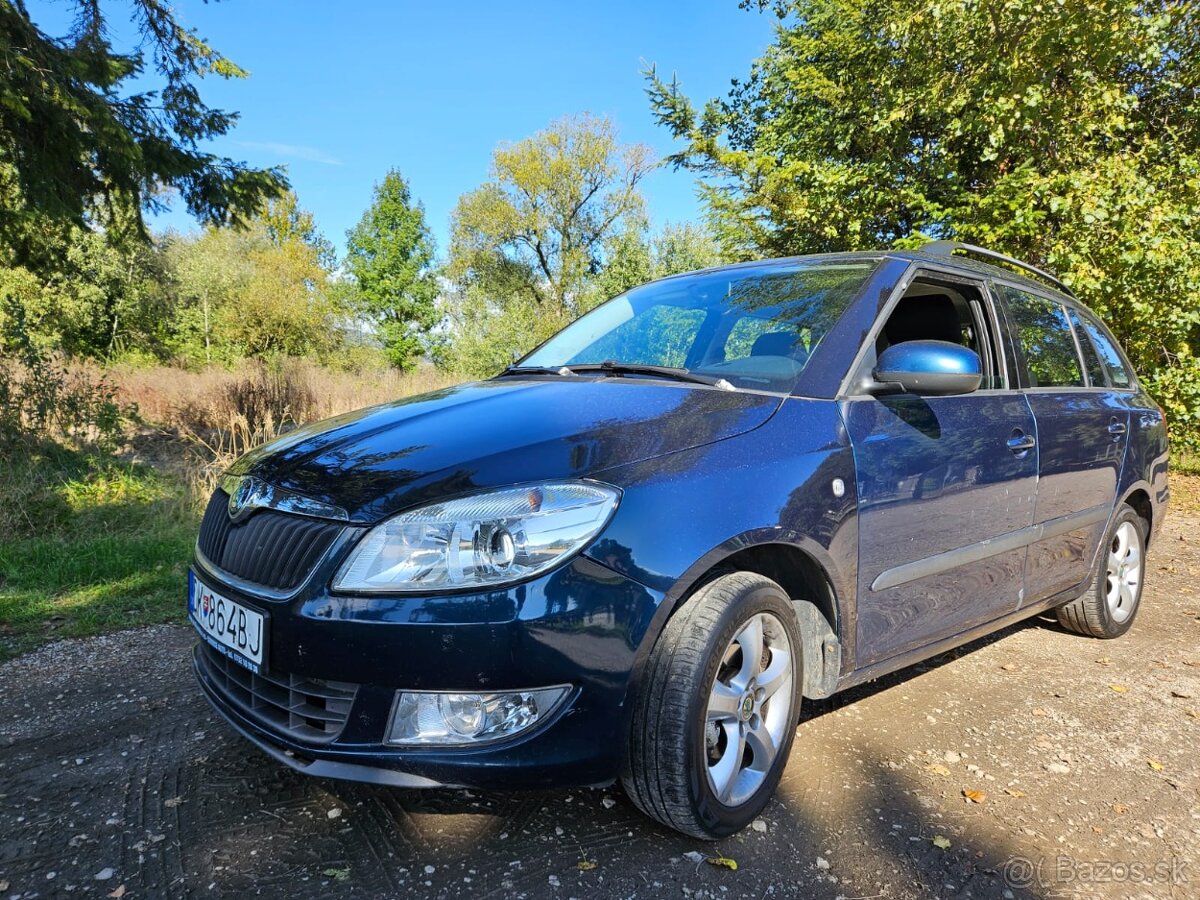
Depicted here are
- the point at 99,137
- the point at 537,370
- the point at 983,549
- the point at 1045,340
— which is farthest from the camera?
the point at 99,137

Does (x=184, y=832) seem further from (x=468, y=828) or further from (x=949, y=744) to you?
(x=949, y=744)

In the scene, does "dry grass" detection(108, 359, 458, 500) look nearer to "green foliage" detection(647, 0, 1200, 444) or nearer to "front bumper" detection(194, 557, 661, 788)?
"green foliage" detection(647, 0, 1200, 444)

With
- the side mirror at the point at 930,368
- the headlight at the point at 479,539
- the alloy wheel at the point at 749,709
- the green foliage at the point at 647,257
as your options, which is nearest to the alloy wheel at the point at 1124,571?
the side mirror at the point at 930,368

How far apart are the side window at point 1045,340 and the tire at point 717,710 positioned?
207 cm

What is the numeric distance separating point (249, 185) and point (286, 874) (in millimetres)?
8727

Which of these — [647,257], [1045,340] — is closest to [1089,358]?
[1045,340]

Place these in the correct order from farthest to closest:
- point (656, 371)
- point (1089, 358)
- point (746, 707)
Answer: point (1089, 358), point (656, 371), point (746, 707)

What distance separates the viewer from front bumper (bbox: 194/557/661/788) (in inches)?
67.6

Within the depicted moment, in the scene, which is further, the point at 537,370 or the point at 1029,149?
the point at 1029,149

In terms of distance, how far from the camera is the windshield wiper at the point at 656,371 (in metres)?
2.57

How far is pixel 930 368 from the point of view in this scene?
2.42m

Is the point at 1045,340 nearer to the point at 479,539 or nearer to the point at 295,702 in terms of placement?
the point at 479,539

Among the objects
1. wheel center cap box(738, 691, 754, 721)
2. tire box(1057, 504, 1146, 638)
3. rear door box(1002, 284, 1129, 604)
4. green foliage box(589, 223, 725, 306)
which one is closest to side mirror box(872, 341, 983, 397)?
rear door box(1002, 284, 1129, 604)

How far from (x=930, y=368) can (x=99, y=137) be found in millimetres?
8329
